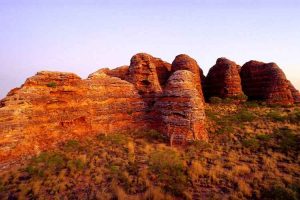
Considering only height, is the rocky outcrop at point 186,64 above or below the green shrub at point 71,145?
above

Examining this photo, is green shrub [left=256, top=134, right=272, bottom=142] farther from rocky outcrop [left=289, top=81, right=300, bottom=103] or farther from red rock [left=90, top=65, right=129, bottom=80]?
rocky outcrop [left=289, top=81, right=300, bottom=103]

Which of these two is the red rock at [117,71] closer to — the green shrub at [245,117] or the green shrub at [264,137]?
the green shrub at [245,117]

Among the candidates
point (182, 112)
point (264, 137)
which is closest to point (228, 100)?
point (264, 137)

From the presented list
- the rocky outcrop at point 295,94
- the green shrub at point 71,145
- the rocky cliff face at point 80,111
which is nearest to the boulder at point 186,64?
the rocky cliff face at point 80,111

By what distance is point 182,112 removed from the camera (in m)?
15.6

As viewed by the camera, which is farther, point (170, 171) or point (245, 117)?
point (245, 117)

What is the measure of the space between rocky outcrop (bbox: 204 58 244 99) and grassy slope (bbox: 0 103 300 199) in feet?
40.8

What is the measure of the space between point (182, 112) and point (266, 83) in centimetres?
2177

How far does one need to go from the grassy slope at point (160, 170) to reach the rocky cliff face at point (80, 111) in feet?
3.40

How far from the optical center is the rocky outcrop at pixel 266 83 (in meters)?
29.4

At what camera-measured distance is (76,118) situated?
1535 cm

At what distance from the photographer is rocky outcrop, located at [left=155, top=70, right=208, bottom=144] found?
1516 cm

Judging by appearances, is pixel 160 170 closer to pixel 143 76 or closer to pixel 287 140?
A: pixel 287 140

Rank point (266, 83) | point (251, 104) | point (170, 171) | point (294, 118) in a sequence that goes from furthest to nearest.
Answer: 1. point (266, 83)
2. point (251, 104)
3. point (294, 118)
4. point (170, 171)
